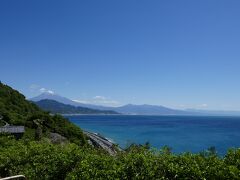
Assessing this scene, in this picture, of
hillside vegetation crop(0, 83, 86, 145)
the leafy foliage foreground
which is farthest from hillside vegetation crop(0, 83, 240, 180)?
hillside vegetation crop(0, 83, 86, 145)

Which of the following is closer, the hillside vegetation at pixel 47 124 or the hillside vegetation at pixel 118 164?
the hillside vegetation at pixel 118 164

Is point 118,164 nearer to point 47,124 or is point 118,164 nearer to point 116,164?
point 116,164

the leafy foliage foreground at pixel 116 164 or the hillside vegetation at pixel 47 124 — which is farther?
the hillside vegetation at pixel 47 124

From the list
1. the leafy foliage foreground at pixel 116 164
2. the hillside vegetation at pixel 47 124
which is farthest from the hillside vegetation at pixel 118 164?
the hillside vegetation at pixel 47 124

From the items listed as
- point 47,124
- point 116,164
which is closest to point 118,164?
point 116,164

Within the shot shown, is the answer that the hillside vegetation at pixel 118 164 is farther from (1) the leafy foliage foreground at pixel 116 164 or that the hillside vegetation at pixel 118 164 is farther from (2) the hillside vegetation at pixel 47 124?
(2) the hillside vegetation at pixel 47 124

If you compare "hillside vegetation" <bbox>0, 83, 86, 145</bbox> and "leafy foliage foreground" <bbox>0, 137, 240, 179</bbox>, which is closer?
"leafy foliage foreground" <bbox>0, 137, 240, 179</bbox>

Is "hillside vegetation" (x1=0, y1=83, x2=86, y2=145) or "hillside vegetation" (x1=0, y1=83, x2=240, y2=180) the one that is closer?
"hillside vegetation" (x1=0, y1=83, x2=240, y2=180)

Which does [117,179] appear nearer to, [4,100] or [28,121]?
[28,121]

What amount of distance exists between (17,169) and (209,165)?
590cm

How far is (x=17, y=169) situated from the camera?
1080 centimetres

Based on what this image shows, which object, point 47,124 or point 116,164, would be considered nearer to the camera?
point 116,164

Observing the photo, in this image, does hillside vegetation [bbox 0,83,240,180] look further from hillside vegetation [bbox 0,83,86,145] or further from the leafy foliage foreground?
hillside vegetation [bbox 0,83,86,145]

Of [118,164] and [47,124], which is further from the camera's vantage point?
[47,124]
